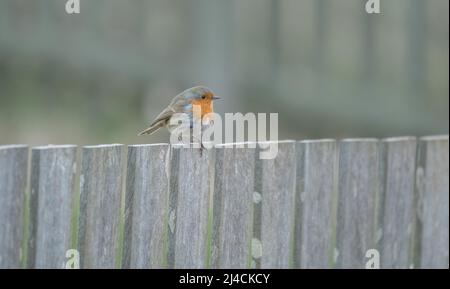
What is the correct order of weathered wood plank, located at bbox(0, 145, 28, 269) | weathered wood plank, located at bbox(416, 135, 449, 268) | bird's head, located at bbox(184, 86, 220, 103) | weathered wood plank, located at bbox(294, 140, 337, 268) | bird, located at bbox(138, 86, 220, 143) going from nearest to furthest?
weathered wood plank, located at bbox(0, 145, 28, 269) → weathered wood plank, located at bbox(294, 140, 337, 268) → weathered wood plank, located at bbox(416, 135, 449, 268) → bird, located at bbox(138, 86, 220, 143) → bird's head, located at bbox(184, 86, 220, 103)

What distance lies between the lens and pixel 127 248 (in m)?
3.19

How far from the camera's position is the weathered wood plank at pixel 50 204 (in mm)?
2848

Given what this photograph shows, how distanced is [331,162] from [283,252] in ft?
1.58

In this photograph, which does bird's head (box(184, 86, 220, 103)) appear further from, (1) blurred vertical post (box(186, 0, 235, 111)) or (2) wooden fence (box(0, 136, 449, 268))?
(1) blurred vertical post (box(186, 0, 235, 111))

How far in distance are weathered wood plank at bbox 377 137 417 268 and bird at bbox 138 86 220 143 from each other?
4.16 feet

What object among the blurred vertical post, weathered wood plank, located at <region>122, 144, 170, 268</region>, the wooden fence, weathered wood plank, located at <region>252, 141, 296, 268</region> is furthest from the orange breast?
the blurred vertical post

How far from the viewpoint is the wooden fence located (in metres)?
2.88

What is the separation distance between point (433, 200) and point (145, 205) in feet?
5.23

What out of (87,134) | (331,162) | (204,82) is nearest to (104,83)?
(87,134)

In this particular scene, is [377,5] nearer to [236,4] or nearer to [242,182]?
[236,4]

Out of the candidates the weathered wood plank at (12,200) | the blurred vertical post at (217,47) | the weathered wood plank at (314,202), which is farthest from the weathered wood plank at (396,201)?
the blurred vertical post at (217,47)

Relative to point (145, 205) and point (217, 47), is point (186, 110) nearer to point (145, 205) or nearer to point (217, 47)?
point (145, 205)

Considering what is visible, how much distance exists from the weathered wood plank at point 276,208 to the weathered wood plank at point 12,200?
106 centimetres

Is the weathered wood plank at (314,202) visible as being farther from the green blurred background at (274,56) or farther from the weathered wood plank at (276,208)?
the green blurred background at (274,56)
